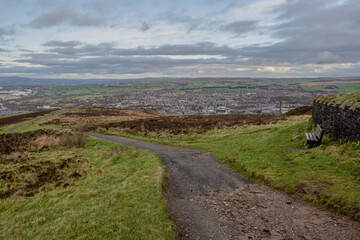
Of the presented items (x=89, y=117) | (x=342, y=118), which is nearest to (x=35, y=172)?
(x=342, y=118)

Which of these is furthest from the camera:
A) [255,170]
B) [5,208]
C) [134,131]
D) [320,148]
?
[134,131]

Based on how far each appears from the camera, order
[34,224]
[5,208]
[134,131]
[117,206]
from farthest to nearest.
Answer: [134,131]
[5,208]
[117,206]
[34,224]

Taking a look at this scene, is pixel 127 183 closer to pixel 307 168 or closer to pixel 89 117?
pixel 307 168

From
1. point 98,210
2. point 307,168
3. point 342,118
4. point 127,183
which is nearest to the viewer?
point 98,210

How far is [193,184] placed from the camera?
12961 mm

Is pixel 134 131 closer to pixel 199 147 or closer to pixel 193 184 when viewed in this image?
pixel 199 147

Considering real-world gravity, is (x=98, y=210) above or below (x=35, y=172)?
above

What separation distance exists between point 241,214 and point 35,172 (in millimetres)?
16293

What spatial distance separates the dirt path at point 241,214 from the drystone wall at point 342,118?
275 inches

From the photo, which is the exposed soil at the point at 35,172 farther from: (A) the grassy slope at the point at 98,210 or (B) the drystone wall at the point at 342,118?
(B) the drystone wall at the point at 342,118

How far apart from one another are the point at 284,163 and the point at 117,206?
995 centimetres

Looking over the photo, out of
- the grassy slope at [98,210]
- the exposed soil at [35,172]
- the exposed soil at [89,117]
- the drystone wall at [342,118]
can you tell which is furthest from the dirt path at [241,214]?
the exposed soil at [89,117]

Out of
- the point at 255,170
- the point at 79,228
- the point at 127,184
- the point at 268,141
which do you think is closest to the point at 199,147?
the point at 268,141

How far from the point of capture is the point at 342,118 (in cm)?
1530
